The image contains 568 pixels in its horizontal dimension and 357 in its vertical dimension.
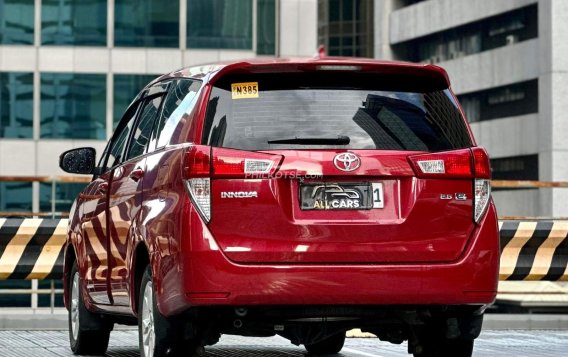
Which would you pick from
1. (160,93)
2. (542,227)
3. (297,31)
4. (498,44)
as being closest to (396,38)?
(498,44)

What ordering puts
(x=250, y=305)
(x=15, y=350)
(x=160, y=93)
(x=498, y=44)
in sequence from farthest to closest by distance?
(x=498, y=44) < (x=15, y=350) < (x=160, y=93) < (x=250, y=305)

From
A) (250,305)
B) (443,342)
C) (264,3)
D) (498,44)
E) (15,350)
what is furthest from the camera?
(498,44)

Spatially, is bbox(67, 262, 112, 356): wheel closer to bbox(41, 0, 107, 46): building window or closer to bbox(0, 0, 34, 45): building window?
bbox(41, 0, 107, 46): building window

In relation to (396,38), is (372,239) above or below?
below

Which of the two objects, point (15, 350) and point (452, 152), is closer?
point (452, 152)

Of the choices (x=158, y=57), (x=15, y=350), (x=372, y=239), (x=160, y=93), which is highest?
(x=158, y=57)

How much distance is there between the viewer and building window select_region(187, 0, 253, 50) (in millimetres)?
47750

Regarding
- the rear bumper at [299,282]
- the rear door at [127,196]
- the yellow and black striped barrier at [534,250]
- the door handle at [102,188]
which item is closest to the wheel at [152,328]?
the rear door at [127,196]

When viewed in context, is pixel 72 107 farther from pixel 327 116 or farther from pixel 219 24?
pixel 327 116

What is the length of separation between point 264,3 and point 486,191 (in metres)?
40.7

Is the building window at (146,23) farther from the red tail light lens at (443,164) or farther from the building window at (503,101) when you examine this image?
the red tail light lens at (443,164)

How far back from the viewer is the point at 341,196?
770 cm

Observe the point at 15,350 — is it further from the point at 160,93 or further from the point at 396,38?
the point at 396,38

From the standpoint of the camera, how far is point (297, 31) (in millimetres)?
49312
